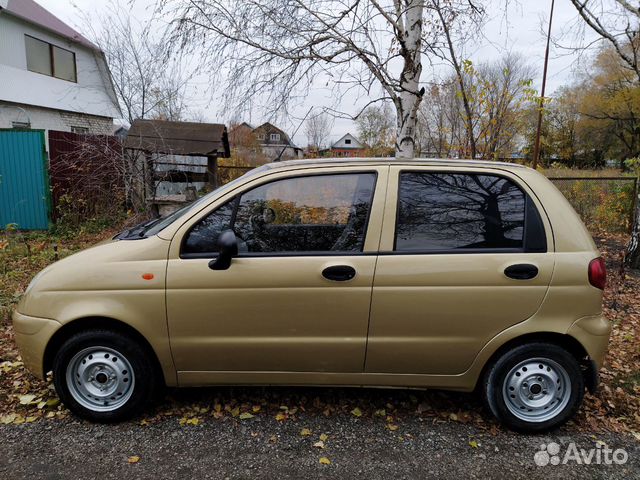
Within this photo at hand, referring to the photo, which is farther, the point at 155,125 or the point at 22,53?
the point at 22,53

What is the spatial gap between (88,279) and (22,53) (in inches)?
719

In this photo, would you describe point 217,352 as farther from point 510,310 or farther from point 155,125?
point 155,125

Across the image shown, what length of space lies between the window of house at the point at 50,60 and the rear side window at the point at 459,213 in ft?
63.3

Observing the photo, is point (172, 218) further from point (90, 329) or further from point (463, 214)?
point (463, 214)

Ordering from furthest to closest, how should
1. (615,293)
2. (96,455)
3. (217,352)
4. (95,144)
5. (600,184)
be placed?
(600,184)
(95,144)
(615,293)
(217,352)
(96,455)

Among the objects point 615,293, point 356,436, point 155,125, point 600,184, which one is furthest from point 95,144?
point 600,184

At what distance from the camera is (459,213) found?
2.79 metres

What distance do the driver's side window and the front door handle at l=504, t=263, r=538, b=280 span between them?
94 centimetres

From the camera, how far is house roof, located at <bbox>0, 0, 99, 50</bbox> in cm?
1551

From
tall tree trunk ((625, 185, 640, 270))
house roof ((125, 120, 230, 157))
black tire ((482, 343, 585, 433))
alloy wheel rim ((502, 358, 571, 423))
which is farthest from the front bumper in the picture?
tall tree trunk ((625, 185, 640, 270))

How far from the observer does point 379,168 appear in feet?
A: 9.40

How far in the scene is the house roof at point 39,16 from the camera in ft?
50.9

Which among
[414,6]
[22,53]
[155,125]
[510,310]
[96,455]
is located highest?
[22,53]

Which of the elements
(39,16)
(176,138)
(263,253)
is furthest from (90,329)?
(39,16)
